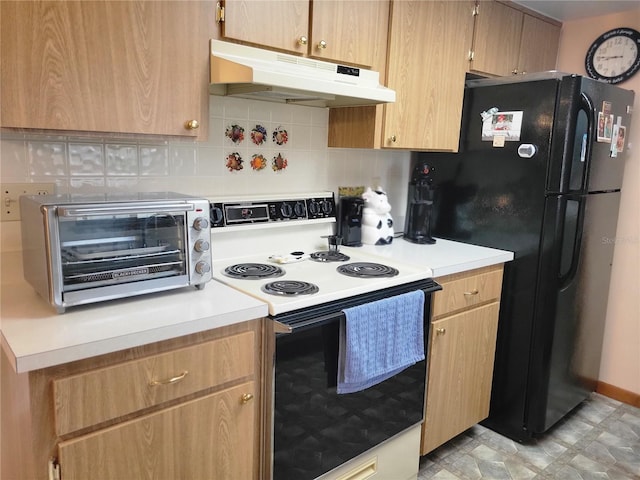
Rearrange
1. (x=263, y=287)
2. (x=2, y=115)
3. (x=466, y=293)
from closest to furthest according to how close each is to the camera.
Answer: (x=2, y=115) < (x=263, y=287) < (x=466, y=293)

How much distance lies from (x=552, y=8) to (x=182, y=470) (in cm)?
279

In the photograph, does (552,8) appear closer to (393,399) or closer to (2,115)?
(393,399)

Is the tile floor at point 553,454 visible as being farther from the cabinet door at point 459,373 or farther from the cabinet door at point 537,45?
the cabinet door at point 537,45

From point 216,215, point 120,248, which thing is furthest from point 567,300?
point 120,248

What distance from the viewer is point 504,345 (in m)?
2.39

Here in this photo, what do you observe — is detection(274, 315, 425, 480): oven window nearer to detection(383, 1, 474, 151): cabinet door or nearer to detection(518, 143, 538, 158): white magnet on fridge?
detection(383, 1, 474, 151): cabinet door

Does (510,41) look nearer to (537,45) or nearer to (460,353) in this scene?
(537,45)

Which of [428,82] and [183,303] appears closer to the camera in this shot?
[183,303]

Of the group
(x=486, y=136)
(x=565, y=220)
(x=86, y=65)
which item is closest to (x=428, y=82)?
(x=486, y=136)

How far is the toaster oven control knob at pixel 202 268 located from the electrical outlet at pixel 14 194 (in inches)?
22.9

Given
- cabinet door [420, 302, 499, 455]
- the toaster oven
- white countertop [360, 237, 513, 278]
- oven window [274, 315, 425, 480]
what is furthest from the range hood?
cabinet door [420, 302, 499, 455]

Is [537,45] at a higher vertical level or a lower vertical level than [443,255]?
higher

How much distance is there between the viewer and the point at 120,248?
1388 millimetres

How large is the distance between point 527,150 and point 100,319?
73.7 inches
